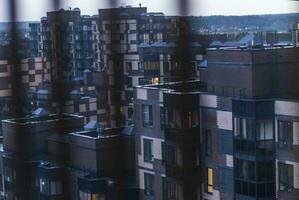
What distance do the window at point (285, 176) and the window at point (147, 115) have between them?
140 centimetres

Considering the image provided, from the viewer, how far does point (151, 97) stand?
6.64 m

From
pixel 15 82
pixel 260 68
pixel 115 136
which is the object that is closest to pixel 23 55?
pixel 15 82

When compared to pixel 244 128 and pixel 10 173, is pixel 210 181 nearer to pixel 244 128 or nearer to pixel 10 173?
pixel 244 128

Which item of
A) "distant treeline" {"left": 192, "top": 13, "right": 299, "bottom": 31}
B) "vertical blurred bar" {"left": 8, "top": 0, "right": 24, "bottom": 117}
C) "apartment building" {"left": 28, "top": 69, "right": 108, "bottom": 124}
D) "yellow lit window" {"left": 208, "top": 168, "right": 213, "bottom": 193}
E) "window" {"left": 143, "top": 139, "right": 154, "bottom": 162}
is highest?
"distant treeline" {"left": 192, "top": 13, "right": 299, "bottom": 31}

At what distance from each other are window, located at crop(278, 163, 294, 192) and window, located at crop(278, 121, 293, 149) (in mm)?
182

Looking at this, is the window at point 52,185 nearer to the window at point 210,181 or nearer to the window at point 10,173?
the window at point 10,173

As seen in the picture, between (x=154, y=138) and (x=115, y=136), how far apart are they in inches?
216

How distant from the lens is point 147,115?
6.76 metres

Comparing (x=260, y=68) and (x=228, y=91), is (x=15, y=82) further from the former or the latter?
(x=228, y=91)

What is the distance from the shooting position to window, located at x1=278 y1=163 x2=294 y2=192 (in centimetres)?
543

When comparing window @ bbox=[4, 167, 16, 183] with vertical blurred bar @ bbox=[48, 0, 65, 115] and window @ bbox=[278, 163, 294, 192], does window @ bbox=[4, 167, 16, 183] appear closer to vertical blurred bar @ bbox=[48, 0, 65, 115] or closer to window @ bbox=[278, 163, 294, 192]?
vertical blurred bar @ bbox=[48, 0, 65, 115]

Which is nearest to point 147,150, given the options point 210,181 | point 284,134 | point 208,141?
point 208,141

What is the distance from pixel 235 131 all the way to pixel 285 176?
0.74m

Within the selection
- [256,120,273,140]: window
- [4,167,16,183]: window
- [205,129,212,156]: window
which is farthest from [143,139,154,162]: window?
[4,167,16,183]: window
